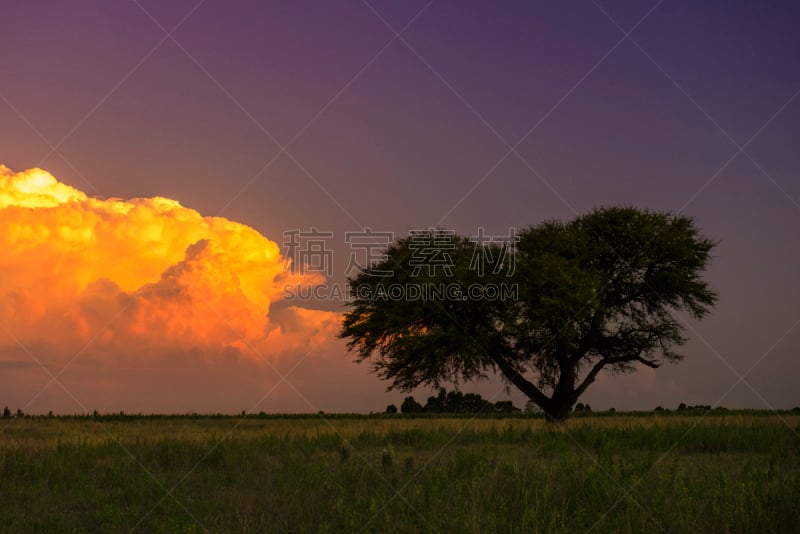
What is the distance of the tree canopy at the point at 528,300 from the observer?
31906 millimetres

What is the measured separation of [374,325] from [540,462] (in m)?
19.1

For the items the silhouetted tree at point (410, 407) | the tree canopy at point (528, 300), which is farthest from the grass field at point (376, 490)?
the silhouetted tree at point (410, 407)

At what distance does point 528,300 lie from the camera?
31688 mm

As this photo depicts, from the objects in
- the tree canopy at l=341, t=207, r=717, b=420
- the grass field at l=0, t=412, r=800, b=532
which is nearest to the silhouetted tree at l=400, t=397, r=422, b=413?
the tree canopy at l=341, t=207, r=717, b=420

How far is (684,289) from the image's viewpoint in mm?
33844

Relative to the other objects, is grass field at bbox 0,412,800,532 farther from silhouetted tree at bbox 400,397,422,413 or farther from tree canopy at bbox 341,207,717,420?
silhouetted tree at bbox 400,397,422,413

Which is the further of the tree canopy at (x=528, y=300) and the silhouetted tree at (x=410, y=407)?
the silhouetted tree at (x=410, y=407)

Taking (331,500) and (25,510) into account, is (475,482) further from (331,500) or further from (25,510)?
(25,510)

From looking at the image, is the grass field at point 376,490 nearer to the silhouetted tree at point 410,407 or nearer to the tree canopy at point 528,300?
the tree canopy at point 528,300

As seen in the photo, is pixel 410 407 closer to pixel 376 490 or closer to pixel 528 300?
pixel 528 300

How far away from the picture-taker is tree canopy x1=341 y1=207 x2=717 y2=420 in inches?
1256

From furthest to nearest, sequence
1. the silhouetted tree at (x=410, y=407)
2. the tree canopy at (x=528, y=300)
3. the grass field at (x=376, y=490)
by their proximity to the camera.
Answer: the silhouetted tree at (x=410, y=407)
the tree canopy at (x=528, y=300)
the grass field at (x=376, y=490)

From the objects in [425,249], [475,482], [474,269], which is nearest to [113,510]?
[475,482]

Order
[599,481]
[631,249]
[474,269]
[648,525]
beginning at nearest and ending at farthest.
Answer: [648,525]
[599,481]
[474,269]
[631,249]
